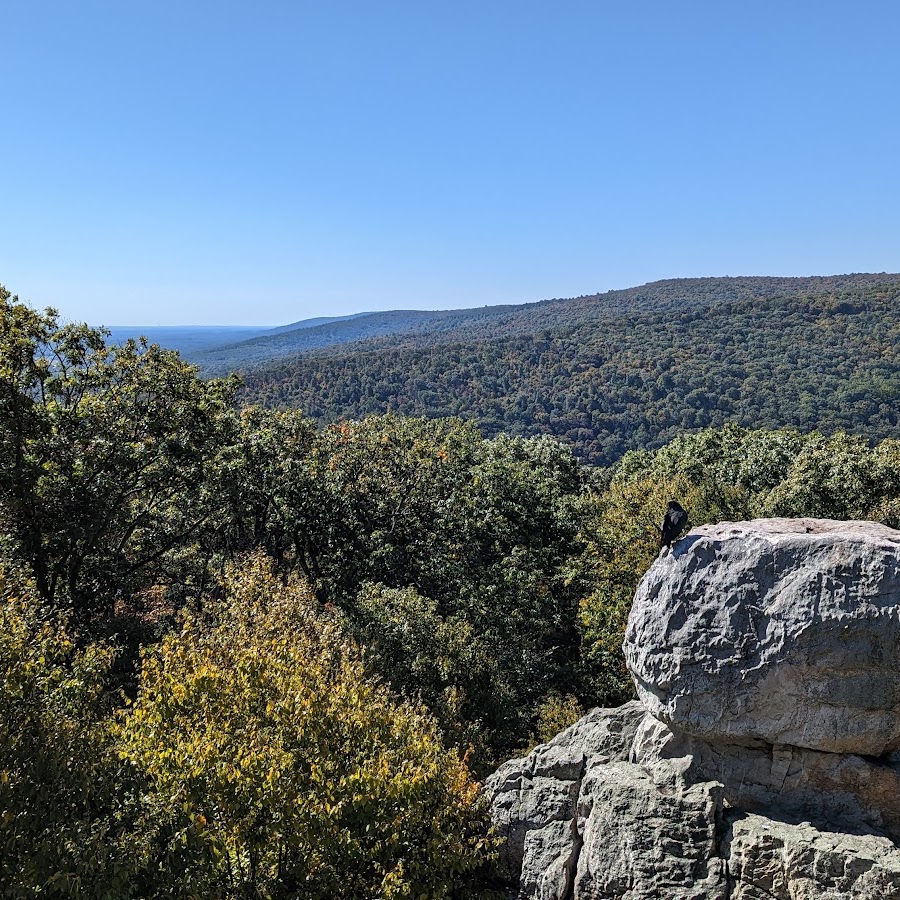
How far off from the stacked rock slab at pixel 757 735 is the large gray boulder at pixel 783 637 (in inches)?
1.1

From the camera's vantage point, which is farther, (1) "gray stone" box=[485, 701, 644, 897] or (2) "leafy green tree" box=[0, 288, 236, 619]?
(2) "leafy green tree" box=[0, 288, 236, 619]

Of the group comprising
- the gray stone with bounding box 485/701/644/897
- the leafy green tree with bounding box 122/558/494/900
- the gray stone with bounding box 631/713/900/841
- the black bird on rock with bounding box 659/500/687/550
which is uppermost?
the black bird on rock with bounding box 659/500/687/550

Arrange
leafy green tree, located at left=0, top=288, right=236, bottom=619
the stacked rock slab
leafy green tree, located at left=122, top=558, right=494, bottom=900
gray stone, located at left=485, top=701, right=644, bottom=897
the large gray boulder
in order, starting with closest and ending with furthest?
leafy green tree, located at left=122, top=558, right=494, bottom=900, the stacked rock slab, the large gray boulder, gray stone, located at left=485, top=701, right=644, bottom=897, leafy green tree, located at left=0, top=288, right=236, bottom=619

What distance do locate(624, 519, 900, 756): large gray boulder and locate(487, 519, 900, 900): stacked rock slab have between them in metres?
0.03

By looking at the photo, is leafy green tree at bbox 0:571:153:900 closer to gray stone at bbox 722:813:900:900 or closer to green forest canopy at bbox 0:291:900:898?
green forest canopy at bbox 0:291:900:898

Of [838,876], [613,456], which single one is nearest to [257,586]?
[838,876]

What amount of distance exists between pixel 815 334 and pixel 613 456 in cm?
5814

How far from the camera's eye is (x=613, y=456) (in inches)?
3698

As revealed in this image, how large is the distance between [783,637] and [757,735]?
226 centimetres

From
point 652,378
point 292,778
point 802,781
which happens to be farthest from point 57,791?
point 652,378

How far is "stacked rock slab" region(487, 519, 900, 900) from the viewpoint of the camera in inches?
519

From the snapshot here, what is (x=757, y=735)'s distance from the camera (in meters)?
14.1

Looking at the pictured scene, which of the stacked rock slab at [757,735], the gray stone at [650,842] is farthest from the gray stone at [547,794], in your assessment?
the gray stone at [650,842]

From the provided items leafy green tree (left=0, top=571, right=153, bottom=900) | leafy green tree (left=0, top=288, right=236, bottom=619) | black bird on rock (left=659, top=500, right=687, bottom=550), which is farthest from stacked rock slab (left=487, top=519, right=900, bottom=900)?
leafy green tree (left=0, top=288, right=236, bottom=619)
